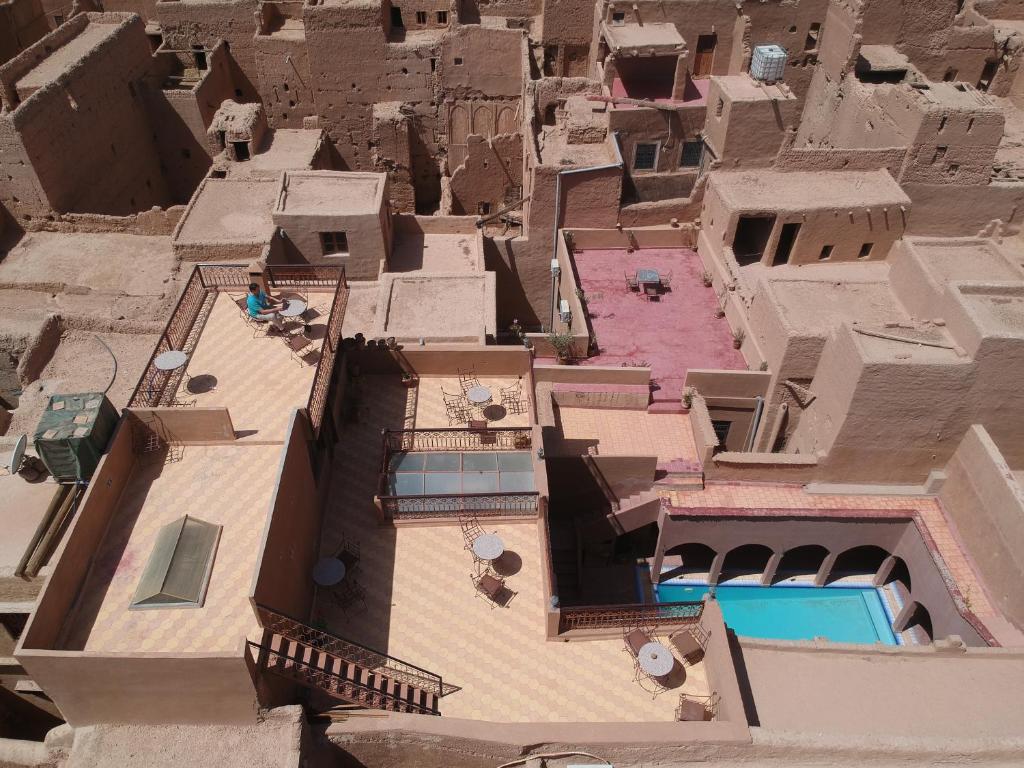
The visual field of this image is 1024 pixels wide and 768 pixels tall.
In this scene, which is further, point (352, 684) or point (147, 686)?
point (352, 684)

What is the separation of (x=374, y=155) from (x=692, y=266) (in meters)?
16.5

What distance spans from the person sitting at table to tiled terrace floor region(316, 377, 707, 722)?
4.65m

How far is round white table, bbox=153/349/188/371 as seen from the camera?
56.0 feet

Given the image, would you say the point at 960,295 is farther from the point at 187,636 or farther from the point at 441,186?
the point at 441,186

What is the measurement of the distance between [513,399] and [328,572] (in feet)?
24.2

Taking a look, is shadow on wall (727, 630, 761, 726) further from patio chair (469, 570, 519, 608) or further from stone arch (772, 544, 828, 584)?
stone arch (772, 544, 828, 584)

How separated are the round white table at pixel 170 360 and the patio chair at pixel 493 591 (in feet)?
27.8

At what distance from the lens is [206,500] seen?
49.9ft

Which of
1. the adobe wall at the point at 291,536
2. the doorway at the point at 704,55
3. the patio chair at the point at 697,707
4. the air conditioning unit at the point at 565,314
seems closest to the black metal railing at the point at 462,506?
the adobe wall at the point at 291,536

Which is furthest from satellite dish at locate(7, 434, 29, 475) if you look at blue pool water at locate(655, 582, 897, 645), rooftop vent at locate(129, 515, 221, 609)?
blue pool water at locate(655, 582, 897, 645)

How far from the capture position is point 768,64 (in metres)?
30.3

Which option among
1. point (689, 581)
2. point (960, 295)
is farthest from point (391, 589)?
point (960, 295)

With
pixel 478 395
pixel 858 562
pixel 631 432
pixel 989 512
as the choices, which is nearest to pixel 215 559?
pixel 478 395

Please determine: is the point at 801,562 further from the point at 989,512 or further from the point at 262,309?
the point at 262,309
